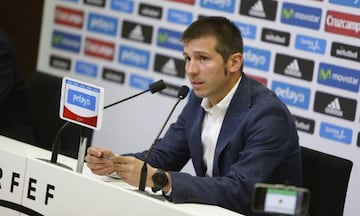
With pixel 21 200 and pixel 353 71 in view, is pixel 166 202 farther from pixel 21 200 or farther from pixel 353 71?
pixel 353 71

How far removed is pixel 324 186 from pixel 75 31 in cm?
296

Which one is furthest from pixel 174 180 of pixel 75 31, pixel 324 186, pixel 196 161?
pixel 75 31

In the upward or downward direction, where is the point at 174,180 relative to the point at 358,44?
downward

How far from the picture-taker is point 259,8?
5.02 metres

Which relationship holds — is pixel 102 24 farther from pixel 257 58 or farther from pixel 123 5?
pixel 257 58

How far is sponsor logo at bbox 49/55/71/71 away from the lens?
6.02 metres

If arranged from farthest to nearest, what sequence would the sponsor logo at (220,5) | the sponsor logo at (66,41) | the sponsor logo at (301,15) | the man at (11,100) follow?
the sponsor logo at (66,41) < the sponsor logo at (220,5) < the sponsor logo at (301,15) < the man at (11,100)

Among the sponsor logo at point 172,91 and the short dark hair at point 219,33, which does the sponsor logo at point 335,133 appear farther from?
the short dark hair at point 219,33

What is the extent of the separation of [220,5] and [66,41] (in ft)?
4.57

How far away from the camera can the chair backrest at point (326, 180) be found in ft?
11.5

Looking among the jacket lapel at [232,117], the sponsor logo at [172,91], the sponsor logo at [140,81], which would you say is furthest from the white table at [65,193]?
the sponsor logo at [140,81]

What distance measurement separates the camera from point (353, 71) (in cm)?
463

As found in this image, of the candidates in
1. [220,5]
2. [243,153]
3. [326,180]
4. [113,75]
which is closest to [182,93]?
[243,153]

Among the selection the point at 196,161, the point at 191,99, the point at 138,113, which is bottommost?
the point at 138,113
